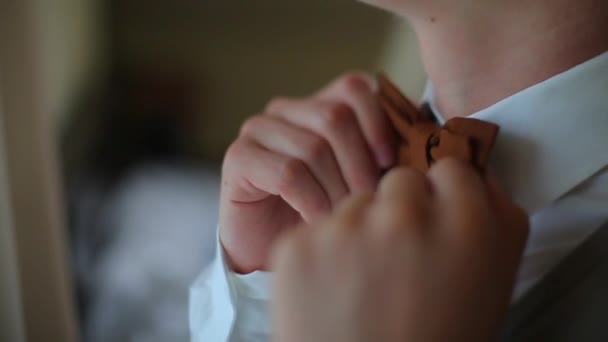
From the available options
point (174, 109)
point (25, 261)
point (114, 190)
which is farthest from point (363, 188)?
point (174, 109)

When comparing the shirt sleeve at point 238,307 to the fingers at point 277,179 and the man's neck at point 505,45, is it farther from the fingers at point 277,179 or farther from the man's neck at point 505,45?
the man's neck at point 505,45

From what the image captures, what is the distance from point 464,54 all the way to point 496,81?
0.10 feet

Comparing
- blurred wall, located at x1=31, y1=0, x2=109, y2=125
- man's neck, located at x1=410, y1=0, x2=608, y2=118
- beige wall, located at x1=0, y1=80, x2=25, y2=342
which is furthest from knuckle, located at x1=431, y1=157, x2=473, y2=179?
blurred wall, located at x1=31, y1=0, x2=109, y2=125

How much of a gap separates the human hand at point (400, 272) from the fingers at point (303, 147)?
0.60 ft

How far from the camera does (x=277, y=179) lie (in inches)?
21.0

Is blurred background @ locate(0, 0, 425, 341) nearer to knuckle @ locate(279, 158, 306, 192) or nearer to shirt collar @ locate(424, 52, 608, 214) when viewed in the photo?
knuckle @ locate(279, 158, 306, 192)

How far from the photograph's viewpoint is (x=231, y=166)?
0.56 meters

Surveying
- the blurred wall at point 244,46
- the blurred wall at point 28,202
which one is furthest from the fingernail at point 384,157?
the blurred wall at point 244,46

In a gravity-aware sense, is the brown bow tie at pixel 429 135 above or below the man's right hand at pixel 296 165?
above

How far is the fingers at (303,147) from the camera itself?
55 centimetres

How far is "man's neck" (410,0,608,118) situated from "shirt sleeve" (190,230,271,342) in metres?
0.23

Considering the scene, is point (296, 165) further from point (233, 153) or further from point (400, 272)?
point (400, 272)

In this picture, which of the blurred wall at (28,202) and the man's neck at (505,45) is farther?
the blurred wall at (28,202)

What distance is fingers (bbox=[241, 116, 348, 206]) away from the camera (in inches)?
21.6
